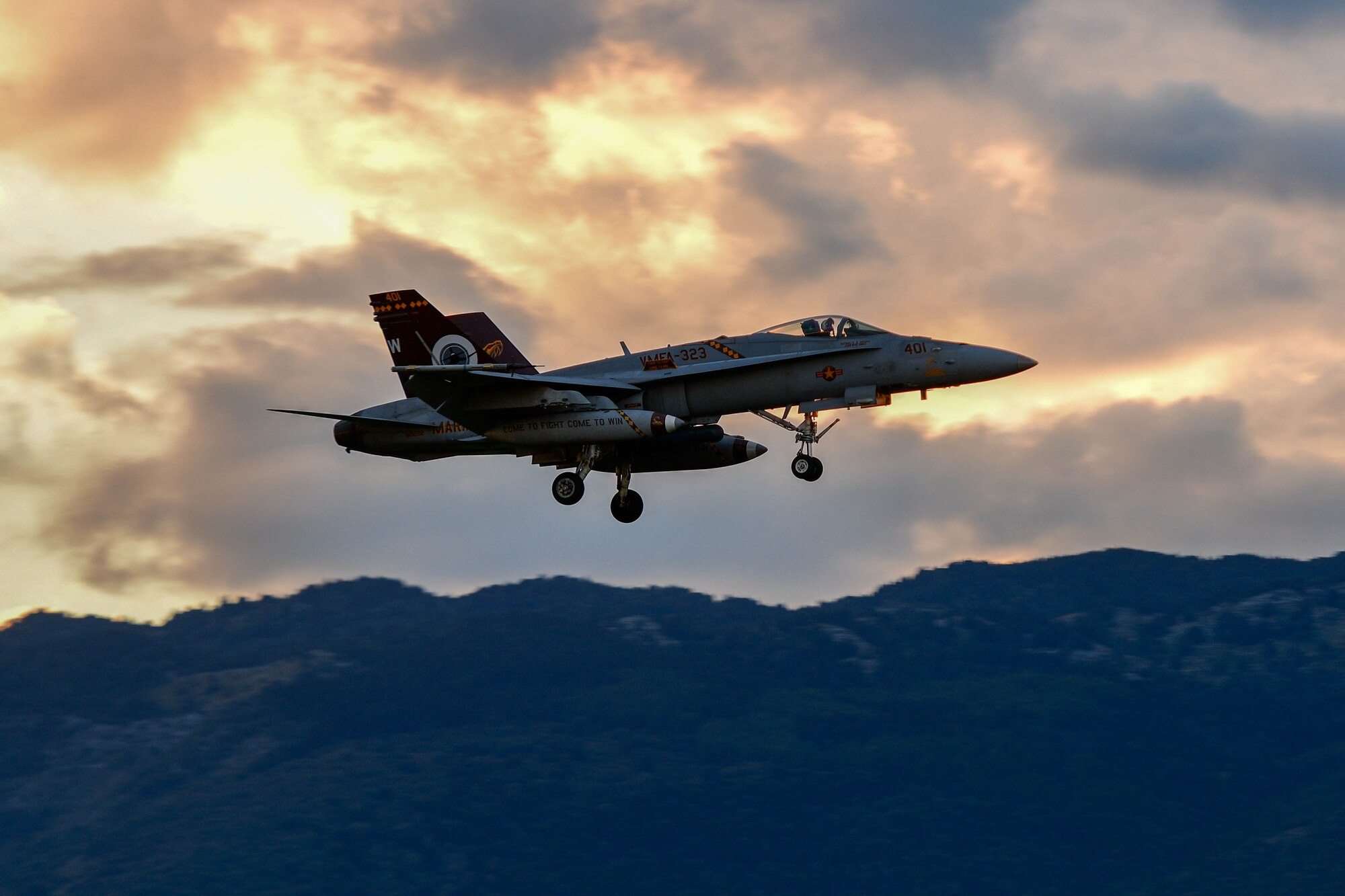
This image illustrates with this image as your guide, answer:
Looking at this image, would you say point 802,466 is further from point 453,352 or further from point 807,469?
point 453,352

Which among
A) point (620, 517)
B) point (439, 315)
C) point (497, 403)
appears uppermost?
point (439, 315)

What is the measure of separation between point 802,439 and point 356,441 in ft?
46.2

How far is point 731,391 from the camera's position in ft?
155

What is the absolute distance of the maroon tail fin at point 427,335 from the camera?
50.8 meters

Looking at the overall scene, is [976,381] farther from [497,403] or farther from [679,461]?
[497,403]

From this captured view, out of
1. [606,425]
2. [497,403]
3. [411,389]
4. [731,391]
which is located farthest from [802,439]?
[411,389]

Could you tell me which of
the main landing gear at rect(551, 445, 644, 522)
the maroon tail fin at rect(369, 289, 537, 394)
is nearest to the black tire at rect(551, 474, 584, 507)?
the main landing gear at rect(551, 445, 644, 522)

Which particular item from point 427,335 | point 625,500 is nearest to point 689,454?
point 625,500

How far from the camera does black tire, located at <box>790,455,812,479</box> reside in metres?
46.0

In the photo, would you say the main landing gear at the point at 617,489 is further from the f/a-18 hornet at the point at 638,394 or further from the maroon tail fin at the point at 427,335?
A: the maroon tail fin at the point at 427,335

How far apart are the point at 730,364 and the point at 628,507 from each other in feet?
18.5

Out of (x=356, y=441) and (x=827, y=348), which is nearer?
(x=827, y=348)

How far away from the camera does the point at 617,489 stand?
4941 centimetres

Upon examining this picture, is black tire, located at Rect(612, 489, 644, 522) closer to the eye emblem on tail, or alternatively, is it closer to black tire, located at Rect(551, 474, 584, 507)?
black tire, located at Rect(551, 474, 584, 507)
